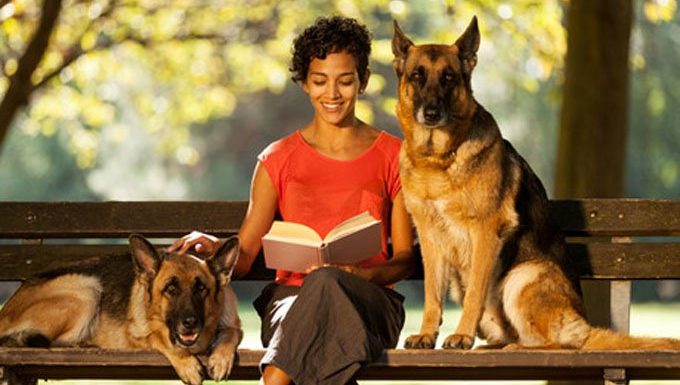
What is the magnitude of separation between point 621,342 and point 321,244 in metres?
1.28

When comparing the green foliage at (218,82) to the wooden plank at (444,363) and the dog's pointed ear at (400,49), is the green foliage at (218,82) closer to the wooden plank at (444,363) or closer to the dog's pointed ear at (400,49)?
the dog's pointed ear at (400,49)

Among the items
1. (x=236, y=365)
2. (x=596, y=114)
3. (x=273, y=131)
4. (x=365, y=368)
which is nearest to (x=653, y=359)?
(x=365, y=368)

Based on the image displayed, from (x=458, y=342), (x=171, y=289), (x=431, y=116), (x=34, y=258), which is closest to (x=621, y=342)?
(x=458, y=342)

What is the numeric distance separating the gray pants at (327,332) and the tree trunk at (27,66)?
6.66 metres

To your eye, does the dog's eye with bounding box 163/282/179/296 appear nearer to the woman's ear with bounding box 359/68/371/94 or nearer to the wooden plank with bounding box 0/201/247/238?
the wooden plank with bounding box 0/201/247/238

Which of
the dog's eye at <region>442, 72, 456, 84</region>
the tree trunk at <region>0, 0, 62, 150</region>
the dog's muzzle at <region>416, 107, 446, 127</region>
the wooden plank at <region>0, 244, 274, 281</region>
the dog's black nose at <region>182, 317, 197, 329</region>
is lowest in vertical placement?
the dog's black nose at <region>182, 317, 197, 329</region>

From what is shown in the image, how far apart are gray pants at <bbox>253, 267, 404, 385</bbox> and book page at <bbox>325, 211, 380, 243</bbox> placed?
0.15 metres

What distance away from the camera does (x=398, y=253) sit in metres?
6.09

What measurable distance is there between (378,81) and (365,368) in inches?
435

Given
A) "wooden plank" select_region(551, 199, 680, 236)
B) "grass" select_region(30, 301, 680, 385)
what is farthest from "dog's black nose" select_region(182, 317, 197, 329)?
"grass" select_region(30, 301, 680, 385)

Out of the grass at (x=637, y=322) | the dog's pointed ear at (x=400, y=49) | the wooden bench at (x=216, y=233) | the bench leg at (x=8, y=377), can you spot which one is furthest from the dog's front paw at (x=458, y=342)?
the grass at (x=637, y=322)

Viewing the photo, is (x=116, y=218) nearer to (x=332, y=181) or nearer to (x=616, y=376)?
(x=332, y=181)

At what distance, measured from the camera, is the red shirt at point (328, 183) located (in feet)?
19.9

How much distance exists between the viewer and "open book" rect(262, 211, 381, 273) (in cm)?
547
